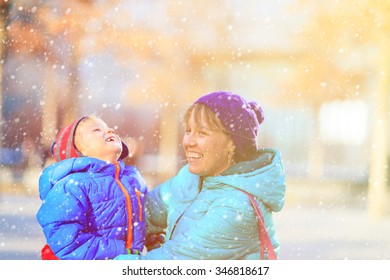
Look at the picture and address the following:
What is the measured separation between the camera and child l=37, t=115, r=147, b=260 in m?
1.70

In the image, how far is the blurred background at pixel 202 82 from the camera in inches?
87.1

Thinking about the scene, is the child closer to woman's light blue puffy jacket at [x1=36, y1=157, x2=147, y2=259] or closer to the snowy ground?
→ woman's light blue puffy jacket at [x1=36, y1=157, x2=147, y2=259]

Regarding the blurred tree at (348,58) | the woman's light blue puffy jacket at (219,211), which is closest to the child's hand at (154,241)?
the woman's light blue puffy jacket at (219,211)

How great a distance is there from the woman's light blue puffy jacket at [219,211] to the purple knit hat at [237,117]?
0.06 meters

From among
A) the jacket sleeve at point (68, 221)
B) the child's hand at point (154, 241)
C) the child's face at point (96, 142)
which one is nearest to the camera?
the jacket sleeve at point (68, 221)

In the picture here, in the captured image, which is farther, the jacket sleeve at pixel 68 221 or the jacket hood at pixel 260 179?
the jacket hood at pixel 260 179

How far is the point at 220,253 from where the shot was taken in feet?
6.14

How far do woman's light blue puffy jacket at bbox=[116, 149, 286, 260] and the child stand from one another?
87 mm

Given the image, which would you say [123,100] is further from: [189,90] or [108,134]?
[108,134]

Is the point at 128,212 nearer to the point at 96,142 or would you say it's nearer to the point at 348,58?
the point at 96,142

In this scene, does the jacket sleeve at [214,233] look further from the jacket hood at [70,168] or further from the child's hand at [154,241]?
the jacket hood at [70,168]

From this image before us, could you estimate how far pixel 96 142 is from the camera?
5.90 ft

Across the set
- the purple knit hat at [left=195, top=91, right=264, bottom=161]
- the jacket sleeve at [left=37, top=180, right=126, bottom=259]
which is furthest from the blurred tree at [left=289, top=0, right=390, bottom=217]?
the jacket sleeve at [left=37, top=180, right=126, bottom=259]

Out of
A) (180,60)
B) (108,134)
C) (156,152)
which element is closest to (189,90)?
(180,60)
